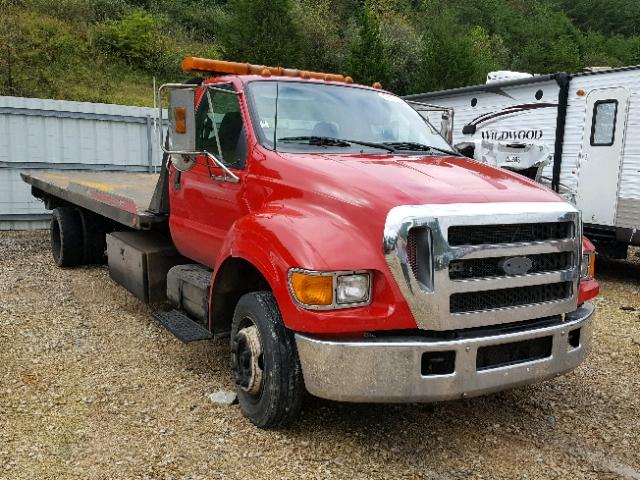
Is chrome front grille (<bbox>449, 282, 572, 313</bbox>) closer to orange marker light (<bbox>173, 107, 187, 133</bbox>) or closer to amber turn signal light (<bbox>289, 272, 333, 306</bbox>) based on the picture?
amber turn signal light (<bbox>289, 272, 333, 306</bbox>)

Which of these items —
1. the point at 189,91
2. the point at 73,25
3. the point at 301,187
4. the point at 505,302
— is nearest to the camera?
the point at 505,302

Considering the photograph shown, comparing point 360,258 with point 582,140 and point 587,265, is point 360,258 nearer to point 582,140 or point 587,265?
point 587,265

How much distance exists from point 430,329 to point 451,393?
1.13 feet

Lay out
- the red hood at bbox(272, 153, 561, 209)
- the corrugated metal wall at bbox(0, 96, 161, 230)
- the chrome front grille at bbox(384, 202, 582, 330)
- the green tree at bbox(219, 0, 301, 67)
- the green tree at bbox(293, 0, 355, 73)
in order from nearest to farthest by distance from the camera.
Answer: the chrome front grille at bbox(384, 202, 582, 330)
the red hood at bbox(272, 153, 561, 209)
the corrugated metal wall at bbox(0, 96, 161, 230)
the green tree at bbox(219, 0, 301, 67)
the green tree at bbox(293, 0, 355, 73)

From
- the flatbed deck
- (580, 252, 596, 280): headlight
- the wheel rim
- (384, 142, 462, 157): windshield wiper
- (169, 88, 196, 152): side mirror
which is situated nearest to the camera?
the wheel rim

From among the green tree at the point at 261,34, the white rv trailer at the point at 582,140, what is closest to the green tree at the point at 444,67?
the green tree at the point at 261,34

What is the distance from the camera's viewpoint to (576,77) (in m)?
9.39

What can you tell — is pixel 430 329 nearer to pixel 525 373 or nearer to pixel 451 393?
pixel 451 393

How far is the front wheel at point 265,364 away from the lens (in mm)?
3449

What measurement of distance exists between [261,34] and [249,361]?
24299 millimetres

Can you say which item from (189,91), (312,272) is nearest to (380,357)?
(312,272)

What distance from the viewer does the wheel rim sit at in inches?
143

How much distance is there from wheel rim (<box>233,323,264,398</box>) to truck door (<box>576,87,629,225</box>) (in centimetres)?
691

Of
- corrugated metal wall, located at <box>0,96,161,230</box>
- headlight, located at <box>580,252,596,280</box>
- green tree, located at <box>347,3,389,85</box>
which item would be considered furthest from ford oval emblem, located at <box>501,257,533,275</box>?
green tree, located at <box>347,3,389,85</box>
